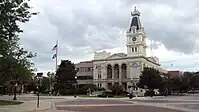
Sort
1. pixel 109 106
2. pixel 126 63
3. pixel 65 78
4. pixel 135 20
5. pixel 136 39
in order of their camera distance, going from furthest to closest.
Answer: pixel 135 20 < pixel 126 63 < pixel 136 39 < pixel 65 78 < pixel 109 106

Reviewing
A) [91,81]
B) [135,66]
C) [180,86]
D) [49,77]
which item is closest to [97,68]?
[91,81]

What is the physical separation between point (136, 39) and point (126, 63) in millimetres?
11122

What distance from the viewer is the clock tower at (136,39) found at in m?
138

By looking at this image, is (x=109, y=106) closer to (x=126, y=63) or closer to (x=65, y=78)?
(x=65, y=78)

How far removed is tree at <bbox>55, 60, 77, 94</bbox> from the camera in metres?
110

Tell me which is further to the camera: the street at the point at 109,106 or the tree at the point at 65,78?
the tree at the point at 65,78

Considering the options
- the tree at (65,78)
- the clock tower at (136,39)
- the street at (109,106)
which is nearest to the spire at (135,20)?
the clock tower at (136,39)

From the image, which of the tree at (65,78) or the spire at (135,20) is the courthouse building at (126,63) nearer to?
the spire at (135,20)

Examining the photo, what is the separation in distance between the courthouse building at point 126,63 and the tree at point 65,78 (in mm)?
27304

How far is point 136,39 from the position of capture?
139 m

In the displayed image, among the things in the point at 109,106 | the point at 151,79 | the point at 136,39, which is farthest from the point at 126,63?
the point at 109,106

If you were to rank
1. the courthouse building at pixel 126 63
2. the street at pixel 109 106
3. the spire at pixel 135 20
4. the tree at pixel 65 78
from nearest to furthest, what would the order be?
the street at pixel 109 106 → the tree at pixel 65 78 → the courthouse building at pixel 126 63 → the spire at pixel 135 20

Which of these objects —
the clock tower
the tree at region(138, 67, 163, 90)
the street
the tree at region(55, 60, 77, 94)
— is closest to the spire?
the clock tower

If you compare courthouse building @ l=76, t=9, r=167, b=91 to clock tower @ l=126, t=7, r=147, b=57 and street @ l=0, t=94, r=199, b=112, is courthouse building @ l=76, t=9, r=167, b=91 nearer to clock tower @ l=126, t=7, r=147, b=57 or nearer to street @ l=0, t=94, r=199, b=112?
clock tower @ l=126, t=7, r=147, b=57
